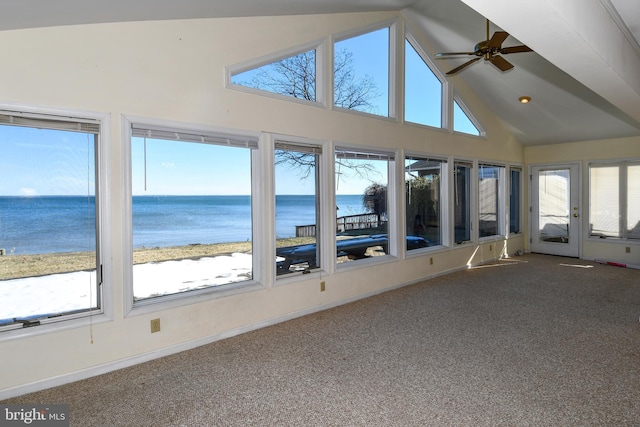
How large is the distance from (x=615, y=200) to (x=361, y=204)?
17.2 ft

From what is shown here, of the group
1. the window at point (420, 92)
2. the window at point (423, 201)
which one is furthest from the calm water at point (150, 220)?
the window at point (420, 92)

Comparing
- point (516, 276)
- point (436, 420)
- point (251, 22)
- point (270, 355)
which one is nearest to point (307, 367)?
point (270, 355)

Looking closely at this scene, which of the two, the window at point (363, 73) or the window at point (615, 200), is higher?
the window at point (363, 73)

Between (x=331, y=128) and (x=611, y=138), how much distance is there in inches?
227

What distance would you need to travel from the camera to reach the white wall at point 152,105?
2531mm

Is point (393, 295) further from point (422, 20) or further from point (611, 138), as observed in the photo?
point (611, 138)

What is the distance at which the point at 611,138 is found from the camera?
22.1 feet

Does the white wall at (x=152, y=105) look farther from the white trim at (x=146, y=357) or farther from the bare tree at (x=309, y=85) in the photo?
the bare tree at (x=309, y=85)

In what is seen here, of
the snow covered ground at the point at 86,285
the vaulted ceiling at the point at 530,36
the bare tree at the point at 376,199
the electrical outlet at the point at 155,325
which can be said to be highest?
the vaulted ceiling at the point at 530,36

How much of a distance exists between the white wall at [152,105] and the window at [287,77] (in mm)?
138

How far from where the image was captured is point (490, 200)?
7.18m

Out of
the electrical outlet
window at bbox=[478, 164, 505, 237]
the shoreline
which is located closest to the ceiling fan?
window at bbox=[478, 164, 505, 237]

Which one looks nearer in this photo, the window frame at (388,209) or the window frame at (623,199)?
the window frame at (388,209)

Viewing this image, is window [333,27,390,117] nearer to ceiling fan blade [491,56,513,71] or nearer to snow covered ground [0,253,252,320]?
ceiling fan blade [491,56,513,71]
